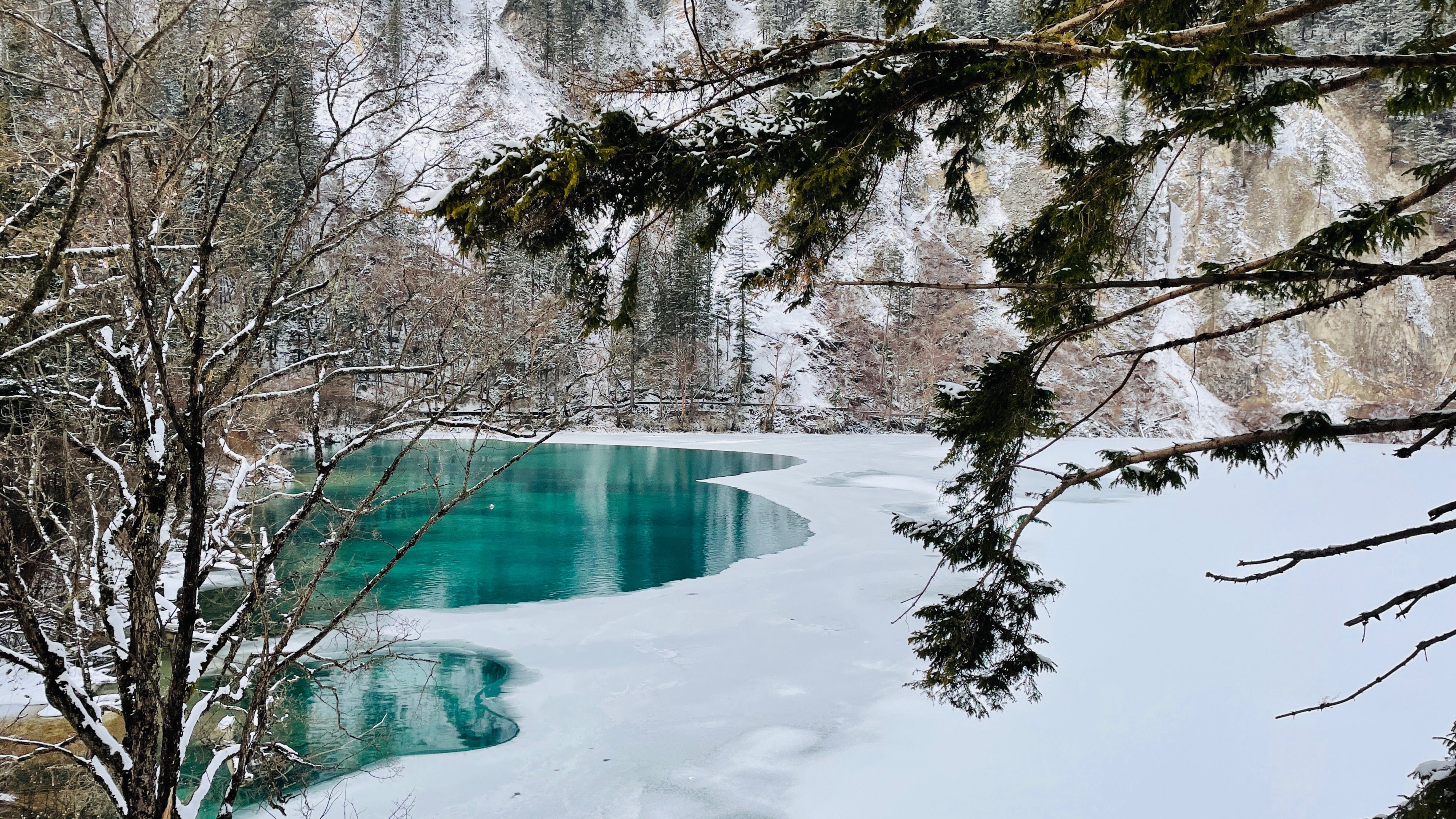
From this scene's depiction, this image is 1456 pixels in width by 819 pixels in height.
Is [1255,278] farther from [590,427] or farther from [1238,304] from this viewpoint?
[1238,304]

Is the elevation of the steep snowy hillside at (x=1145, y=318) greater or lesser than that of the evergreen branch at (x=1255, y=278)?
greater

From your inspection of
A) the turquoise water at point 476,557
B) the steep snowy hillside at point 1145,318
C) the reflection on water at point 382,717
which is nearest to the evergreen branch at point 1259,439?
the turquoise water at point 476,557

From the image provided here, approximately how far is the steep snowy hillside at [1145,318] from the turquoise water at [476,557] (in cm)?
1793

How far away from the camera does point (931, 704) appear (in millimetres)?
7008

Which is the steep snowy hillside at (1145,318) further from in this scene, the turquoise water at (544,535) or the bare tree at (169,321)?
the bare tree at (169,321)

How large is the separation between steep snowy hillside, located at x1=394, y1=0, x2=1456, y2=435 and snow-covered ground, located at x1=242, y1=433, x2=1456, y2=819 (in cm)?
2815

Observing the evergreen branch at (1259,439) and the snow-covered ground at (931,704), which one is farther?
the snow-covered ground at (931,704)

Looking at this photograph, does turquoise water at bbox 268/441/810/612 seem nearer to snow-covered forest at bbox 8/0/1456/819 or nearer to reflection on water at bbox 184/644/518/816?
snow-covered forest at bbox 8/0/1456/819

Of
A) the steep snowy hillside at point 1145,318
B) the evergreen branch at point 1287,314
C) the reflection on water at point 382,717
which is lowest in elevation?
the reflection on water at point 382,717

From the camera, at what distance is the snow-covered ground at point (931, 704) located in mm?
5453

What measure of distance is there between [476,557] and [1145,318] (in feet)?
134

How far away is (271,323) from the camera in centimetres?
427

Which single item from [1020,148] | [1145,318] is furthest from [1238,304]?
[1020,148]

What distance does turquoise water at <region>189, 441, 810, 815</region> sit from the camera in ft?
22.6
